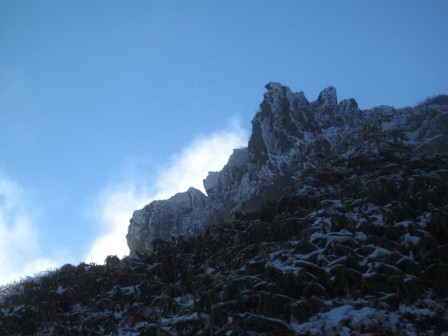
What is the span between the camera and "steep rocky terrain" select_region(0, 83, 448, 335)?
618 cm

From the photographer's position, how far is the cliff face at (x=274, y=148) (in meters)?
35.9

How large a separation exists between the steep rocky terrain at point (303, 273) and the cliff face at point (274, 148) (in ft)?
71.6

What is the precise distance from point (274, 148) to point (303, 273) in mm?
35418

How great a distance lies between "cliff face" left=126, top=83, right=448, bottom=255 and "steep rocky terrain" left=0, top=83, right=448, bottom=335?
71.6 feet

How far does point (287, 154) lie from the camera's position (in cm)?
3953

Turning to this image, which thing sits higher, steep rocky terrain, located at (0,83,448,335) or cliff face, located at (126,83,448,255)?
cliff face, located at (126,83,448,255)

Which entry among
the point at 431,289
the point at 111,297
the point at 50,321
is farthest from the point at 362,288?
the point at 50,321

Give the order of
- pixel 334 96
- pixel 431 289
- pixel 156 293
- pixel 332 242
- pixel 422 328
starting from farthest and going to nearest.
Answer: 1. pixel 334 96
2. pixel 156 293
3. pixel 332 242
4. pixel 431 289
5. pixel 422 328

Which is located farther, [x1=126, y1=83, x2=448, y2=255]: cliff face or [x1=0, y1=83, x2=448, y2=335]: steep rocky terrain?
[x1=126, y1=83, x2=448, y2=255]: cliff face

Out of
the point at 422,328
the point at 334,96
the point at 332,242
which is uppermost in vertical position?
the point at 334,96

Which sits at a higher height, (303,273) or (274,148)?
(274,148)

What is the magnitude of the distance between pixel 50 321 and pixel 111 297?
5.04 ft

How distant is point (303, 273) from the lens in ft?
22.8

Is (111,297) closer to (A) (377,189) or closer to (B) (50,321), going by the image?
(B) (50,321)
